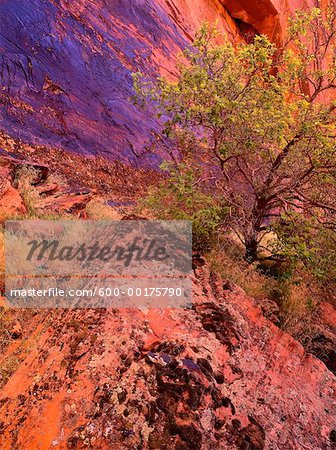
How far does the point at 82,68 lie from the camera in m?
10.2

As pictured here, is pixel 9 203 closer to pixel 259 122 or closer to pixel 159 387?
pixel 159 387

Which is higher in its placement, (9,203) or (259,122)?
(259,122)

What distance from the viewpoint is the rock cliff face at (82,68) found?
881cm

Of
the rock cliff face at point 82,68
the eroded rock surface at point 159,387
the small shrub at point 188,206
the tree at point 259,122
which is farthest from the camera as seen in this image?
the rock cliff face at point 82,68

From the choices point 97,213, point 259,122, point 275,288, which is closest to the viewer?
point 275,288

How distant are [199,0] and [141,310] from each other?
18.6m

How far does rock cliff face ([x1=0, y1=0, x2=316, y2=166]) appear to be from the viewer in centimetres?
881

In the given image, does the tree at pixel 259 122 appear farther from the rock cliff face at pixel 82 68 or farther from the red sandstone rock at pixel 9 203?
the rock cliff face at pixel 82 68

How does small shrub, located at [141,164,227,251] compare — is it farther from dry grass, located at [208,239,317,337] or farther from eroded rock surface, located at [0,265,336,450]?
eroded rock surface, located at [0,265,336,450]

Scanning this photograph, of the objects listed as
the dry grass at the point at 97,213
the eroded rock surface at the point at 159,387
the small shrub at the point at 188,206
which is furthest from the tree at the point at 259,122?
the eroded rock surface at the point at 159,387

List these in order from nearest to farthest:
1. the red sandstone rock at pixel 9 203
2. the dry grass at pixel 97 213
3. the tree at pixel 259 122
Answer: the red sandstone rock at pixel 9 203
the tree at pixel 259 122
the dry grass at pixel 97 213

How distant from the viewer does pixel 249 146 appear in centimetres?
630

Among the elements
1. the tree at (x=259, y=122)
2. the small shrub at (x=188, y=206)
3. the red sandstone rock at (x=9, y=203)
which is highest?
the tree at (x=259, y=122)

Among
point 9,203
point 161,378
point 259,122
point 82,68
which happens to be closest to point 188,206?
point 259,122
